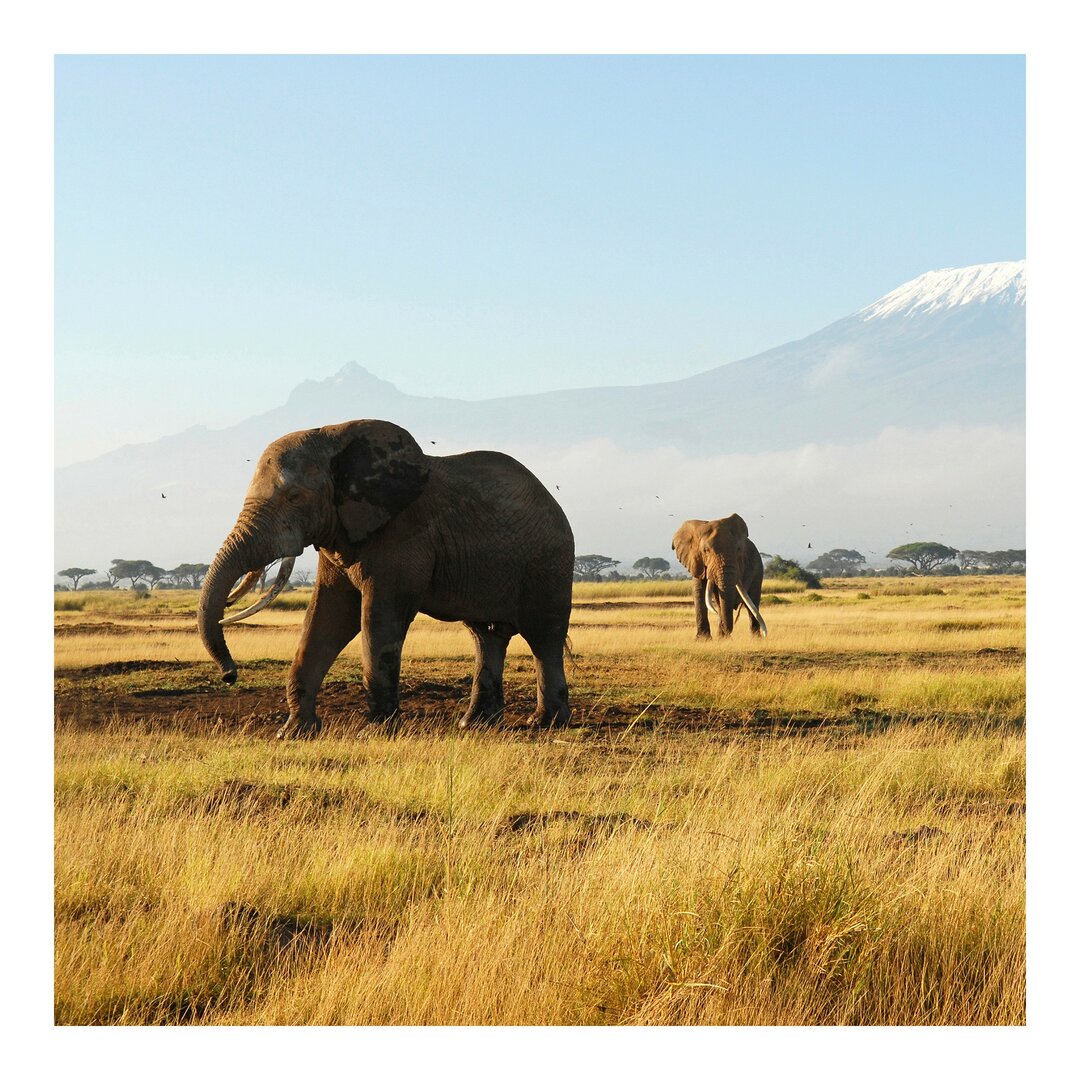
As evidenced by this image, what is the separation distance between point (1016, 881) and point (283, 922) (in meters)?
4.14

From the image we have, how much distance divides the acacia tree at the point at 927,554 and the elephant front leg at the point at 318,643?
92.6 metres

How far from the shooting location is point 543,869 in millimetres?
7727

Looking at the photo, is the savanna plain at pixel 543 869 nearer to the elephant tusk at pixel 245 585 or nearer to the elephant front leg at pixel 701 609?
the elephant tusk at pixel 245 585

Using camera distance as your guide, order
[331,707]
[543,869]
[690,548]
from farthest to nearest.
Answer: [690,548] < [331,707] < [543,869]

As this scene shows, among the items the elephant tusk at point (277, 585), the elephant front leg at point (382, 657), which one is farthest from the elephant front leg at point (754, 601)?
the elephant tusk at point (277, 585)

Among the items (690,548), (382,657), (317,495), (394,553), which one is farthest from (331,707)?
(690,548)

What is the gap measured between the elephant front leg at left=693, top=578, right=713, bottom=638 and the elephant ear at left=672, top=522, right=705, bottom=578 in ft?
0.69

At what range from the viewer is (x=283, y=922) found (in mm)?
7152

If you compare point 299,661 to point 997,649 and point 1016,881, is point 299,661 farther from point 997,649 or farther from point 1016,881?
point 997,649

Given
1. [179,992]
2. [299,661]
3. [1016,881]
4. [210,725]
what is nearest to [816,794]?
[1016,881]

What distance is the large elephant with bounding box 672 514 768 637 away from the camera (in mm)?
29375

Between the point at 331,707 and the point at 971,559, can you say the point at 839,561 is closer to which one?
the point at 971,559

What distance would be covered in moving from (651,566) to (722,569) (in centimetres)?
8034

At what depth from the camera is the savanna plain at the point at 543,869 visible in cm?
612
